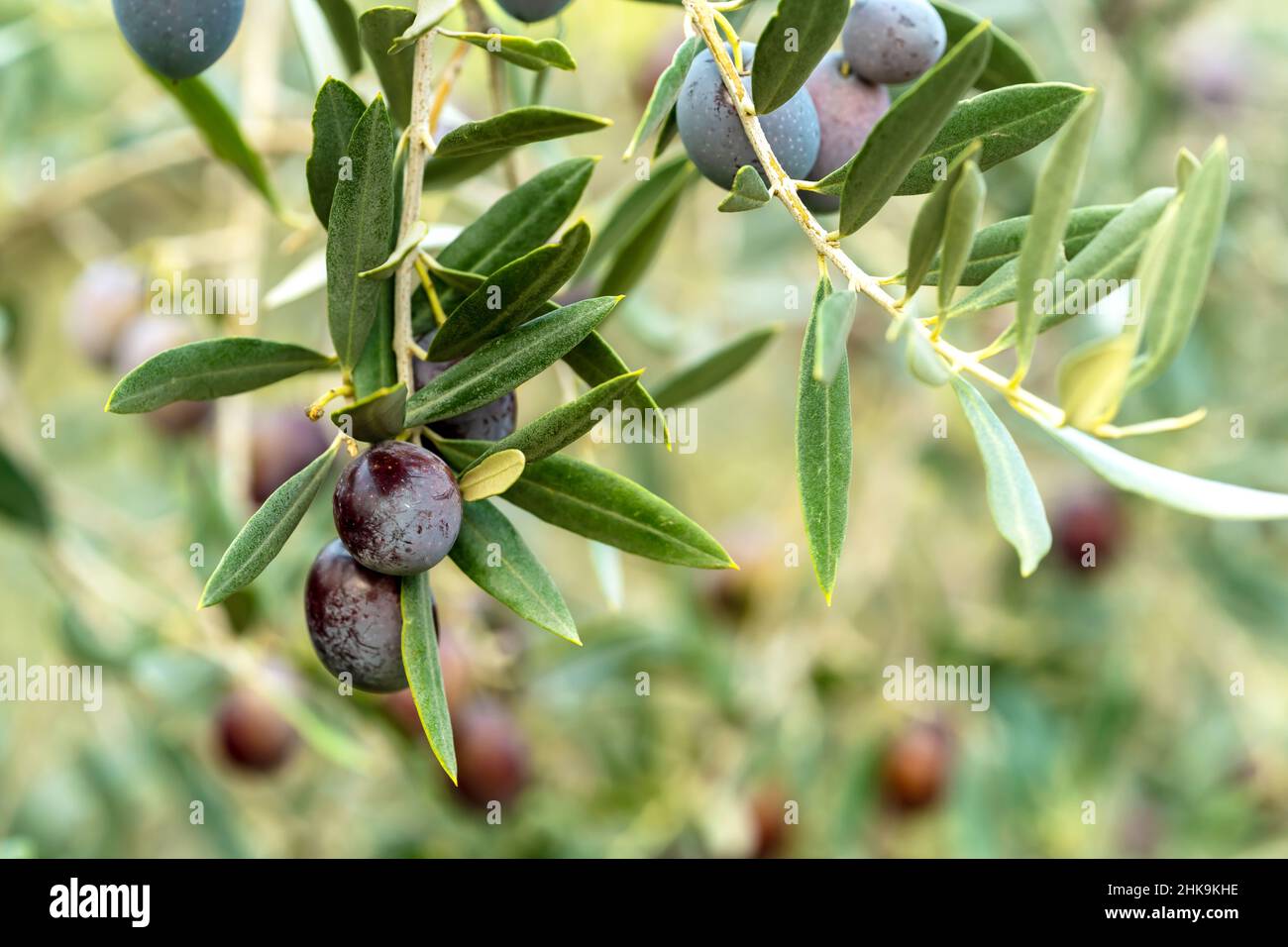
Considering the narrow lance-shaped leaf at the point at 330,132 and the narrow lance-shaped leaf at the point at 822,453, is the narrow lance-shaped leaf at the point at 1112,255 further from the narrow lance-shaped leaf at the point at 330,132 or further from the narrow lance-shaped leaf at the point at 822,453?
the narrow lance-shaped leaf at the point at 330,132

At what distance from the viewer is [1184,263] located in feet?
2.08

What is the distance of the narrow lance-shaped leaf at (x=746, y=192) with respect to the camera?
0.64m

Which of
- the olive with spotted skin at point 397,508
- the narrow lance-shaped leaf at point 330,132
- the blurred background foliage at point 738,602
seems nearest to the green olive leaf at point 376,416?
the olive with spotted skin at point 397,508

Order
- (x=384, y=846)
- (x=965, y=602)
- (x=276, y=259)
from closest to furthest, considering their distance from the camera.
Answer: (x=384, y=846)
(x=965, y=602)
(x=276, y=259)

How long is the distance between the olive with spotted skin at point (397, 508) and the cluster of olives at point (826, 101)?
245 millimetres

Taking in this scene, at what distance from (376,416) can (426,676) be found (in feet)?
0.48

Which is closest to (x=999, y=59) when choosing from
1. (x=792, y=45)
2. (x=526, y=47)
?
(x=792, y=45)

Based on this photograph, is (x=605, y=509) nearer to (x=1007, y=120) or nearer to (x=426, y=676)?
(x=426, y=676)
